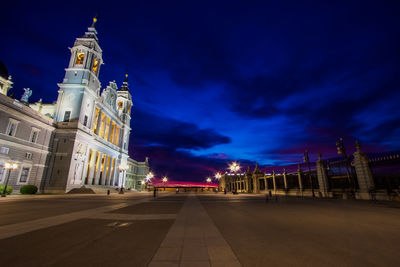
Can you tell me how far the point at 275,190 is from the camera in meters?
35.4

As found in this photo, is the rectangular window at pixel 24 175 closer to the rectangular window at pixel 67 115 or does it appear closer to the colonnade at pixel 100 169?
the rectangular window at pixel 67 115

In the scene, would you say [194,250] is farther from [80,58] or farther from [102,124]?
[102,124]

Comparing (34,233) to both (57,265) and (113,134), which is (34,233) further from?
(113,134)

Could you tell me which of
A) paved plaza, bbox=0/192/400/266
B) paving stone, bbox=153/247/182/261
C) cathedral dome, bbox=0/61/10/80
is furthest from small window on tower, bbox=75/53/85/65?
paving stone, bbox=153/247/182/261

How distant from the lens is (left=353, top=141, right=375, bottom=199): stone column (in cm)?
2026

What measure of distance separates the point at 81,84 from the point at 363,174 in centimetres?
5407

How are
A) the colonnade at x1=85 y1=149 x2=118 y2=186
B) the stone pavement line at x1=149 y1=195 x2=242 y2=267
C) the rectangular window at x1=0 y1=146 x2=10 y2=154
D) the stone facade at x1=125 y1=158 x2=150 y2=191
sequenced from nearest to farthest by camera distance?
1. the stone pavement line at x1=149 y1=195 x2=242 y2=267
2. the rectangular window at x1=0 y1=146 x2=10 y2=154
3. the colonnade at x1=85 y1=149 x2=118 y2=186
4. the stone facade at x1=125 y1=158 x2=150 y2=191

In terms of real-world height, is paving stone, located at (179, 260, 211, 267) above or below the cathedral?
below

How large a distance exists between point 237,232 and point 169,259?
112 inches

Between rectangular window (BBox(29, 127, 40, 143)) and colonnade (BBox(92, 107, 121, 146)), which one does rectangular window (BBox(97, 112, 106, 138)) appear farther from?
A: rectangular window (BBox(29, 127, 40, 143))

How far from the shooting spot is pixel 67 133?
38.0 meters

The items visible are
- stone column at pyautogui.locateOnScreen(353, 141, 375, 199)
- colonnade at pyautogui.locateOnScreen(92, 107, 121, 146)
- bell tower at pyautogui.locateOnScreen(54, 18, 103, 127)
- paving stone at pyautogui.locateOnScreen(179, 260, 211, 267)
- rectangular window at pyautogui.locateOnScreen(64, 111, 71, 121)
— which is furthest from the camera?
colonnade at pyautogui.locateOnScreen(92, 107, 121, 146)

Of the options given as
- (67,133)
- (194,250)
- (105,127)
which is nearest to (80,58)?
(105,127)

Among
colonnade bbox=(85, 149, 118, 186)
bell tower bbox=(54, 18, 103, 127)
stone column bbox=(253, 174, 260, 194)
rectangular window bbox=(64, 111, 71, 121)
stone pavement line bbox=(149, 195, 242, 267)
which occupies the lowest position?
stone pavement line bbox=(149, 195, 242, 267)
